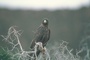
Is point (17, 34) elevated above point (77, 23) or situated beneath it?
elevated above

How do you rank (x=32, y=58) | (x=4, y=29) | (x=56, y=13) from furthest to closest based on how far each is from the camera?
(x=56, y=13), (x=4, y=29), (x=32, y=58)

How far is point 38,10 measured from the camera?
81.5 feet

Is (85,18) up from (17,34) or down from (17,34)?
down

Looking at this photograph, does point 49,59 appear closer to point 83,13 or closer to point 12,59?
point 12,59

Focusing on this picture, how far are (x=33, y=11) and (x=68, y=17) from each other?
256cm

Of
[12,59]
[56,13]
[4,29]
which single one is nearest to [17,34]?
[12,59]

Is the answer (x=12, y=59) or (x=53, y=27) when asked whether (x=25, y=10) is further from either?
(x=12, y=59)

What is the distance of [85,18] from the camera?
26.2m

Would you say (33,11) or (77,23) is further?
(77,23)

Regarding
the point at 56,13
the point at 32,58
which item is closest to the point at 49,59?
the point at 32,58

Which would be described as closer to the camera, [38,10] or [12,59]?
[12,59]

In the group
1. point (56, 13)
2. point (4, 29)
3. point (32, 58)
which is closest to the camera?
point (32, 58)

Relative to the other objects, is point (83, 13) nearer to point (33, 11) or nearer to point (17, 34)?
point (33, 11)

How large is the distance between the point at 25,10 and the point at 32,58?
14.3 m
